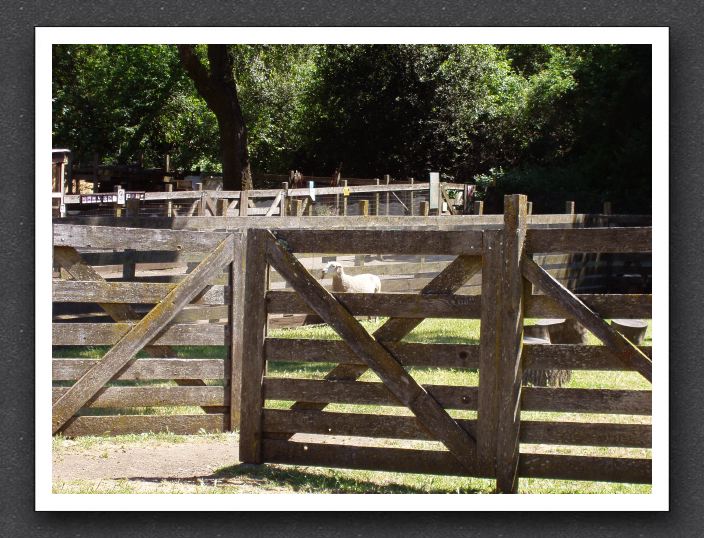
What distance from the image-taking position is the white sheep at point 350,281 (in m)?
14.0

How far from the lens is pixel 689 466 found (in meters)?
4.79

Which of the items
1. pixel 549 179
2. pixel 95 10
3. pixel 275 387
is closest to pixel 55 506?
pixel 275 387

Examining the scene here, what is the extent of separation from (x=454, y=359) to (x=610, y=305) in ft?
3.24

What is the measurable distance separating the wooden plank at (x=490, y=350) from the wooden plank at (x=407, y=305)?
0.10 metres

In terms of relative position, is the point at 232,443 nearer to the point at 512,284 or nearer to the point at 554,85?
the point at 512,284

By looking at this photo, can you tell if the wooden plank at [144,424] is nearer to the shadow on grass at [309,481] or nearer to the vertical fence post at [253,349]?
the shadow on grass at [309,481]

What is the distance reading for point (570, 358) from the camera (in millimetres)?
5367

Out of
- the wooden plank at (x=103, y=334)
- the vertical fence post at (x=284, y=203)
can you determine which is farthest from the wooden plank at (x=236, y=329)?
the vertical fence post at (x=284, y=203)

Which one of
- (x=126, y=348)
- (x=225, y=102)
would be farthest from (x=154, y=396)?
(x=225, y=102)

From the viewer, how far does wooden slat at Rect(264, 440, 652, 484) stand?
5.38 metres

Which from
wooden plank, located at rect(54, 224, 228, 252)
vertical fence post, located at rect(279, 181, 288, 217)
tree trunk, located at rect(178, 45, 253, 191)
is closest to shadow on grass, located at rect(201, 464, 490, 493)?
wooden plank, located at rect(54, 224, 228, 252)

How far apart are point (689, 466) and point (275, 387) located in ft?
8.37

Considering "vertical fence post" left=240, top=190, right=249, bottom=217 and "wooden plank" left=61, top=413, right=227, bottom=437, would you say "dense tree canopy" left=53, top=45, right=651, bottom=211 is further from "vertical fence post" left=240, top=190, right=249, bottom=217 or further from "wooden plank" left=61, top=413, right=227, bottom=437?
"wooden plank" left=61, top=413, right=227, bottom=437

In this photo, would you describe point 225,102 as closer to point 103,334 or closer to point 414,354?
point 103,334
